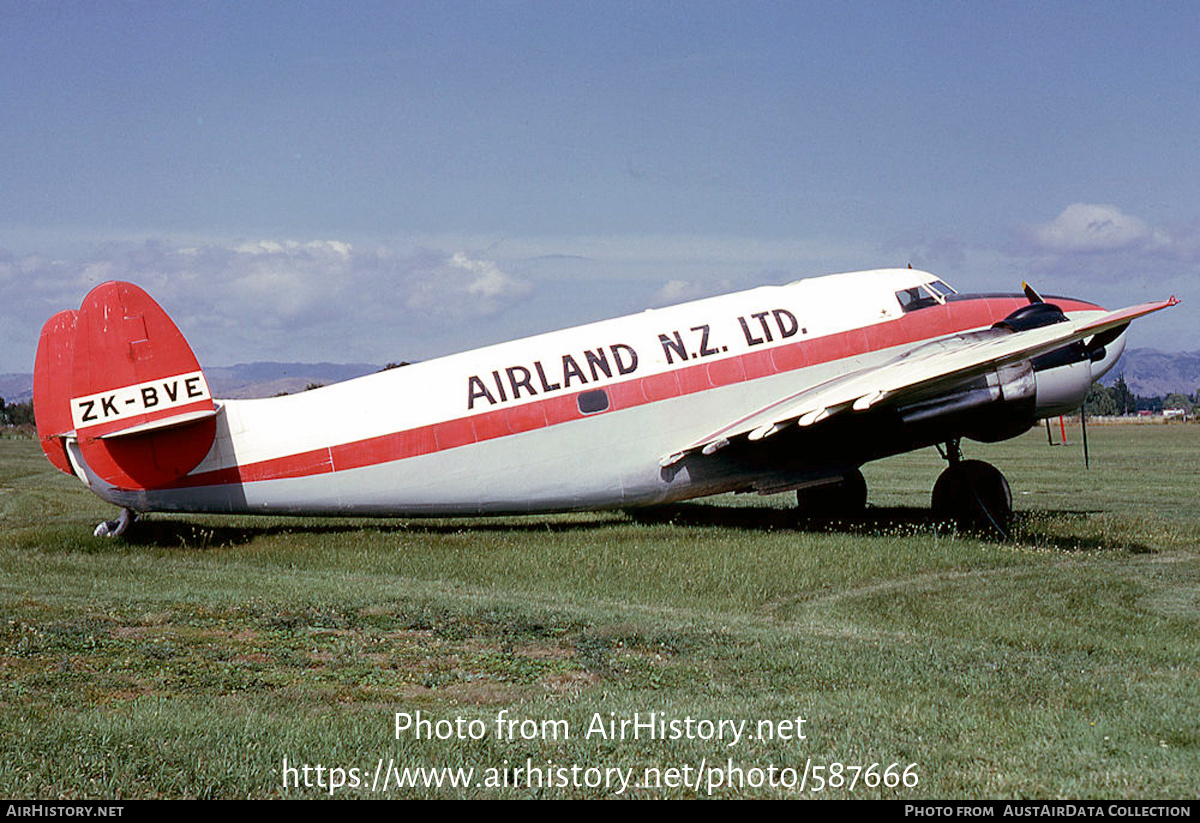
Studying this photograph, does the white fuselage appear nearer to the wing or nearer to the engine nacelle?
the wing

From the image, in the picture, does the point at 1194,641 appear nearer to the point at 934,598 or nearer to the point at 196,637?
the point at 934,598

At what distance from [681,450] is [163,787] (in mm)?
12068

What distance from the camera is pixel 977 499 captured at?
17.6 meters

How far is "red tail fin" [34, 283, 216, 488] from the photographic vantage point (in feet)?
50.5

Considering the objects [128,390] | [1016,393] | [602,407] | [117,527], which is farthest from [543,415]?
[1016,393]

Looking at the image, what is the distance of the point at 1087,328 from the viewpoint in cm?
1494

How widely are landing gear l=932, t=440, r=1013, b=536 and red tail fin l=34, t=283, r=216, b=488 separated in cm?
1183

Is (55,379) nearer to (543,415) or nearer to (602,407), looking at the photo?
(543,415)

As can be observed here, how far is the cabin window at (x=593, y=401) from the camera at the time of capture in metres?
16.7

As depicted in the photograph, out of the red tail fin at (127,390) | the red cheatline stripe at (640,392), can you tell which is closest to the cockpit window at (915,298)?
the red cheatline stripe at (640,392)

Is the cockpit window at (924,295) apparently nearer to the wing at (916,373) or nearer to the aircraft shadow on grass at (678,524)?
the wing at (916,373)

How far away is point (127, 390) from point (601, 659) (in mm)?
9622

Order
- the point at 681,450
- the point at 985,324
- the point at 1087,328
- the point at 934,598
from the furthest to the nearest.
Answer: the point at 985,324, the point at 681,450, the point at 1087,328, the point at 934,598
